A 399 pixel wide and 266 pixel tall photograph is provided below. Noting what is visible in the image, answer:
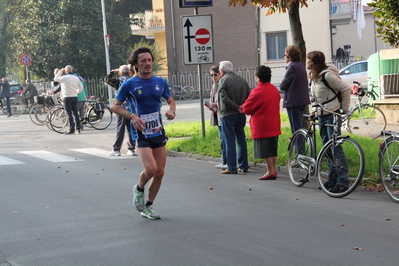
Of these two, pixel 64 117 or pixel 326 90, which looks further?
pixel 64 117

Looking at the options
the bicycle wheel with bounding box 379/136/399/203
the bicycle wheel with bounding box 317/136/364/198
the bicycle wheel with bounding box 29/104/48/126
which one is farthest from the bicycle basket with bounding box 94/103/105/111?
the bicycle wheel with bounding box 379/136/399/203

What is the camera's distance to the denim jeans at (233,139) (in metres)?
9.95

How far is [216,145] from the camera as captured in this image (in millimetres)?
12602

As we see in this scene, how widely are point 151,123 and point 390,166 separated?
2.95m

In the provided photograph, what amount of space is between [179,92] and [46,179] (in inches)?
1062

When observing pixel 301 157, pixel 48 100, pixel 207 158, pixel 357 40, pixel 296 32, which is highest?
pixel 357 40

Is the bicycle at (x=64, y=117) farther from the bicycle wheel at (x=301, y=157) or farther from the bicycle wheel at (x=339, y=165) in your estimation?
the bicycle wheel at (x=339, y=165)

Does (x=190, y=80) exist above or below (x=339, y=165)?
above

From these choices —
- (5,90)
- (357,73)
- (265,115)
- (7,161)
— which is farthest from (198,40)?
(357,73)

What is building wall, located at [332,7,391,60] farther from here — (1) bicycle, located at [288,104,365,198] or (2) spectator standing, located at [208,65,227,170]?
(1) bicycle, located at [288,104,365,198]

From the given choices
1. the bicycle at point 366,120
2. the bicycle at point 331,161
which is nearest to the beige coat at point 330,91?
the bicycle at point 331,161

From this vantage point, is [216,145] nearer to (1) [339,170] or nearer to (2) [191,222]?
(1) [339,170]

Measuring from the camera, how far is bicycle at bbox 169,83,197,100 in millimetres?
36312

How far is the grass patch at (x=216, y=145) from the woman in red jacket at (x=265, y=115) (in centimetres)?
97
